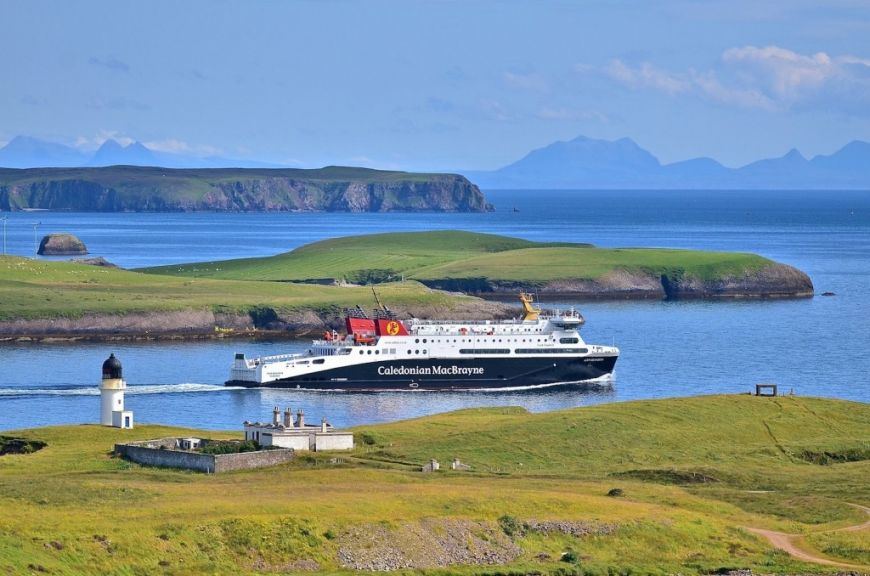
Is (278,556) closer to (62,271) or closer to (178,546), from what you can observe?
(178,546)

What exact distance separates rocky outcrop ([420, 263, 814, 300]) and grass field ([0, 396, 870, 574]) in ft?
345

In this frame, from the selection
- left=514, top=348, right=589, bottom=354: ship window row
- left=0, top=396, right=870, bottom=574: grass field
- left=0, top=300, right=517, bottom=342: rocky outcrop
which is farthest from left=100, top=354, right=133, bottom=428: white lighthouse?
left=0, top=300, right=517, bottom=342: rocky outcrop

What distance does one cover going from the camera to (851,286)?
192 meters

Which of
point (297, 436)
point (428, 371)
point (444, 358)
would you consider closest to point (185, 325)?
point (428, 371)

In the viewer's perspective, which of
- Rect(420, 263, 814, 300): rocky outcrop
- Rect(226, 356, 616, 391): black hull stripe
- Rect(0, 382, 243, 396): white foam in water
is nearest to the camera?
Rect(0, 382, 243, 396): white foam in water

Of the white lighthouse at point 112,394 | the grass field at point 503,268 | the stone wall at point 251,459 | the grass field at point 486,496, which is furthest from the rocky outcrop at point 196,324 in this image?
the stone wall at point 251,459

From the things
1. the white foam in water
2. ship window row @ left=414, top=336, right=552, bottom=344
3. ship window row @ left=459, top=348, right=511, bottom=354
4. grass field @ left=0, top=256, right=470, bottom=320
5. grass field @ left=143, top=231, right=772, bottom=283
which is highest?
grass field @ left=143, top=231, right=772, bottom=283

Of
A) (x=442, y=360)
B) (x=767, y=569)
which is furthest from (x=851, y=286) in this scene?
(x=767, y=569)

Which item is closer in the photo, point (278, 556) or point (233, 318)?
point (278, 556)

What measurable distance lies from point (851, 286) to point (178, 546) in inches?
6141

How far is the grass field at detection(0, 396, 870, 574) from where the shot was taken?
4425 centimetres

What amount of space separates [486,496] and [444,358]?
59.2 metres

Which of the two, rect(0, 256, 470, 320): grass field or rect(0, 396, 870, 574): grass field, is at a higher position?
rect(0, 256, 470, 320): grass field

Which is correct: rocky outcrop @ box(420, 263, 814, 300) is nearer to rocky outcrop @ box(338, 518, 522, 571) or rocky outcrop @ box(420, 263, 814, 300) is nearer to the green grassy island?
the green grassy island
